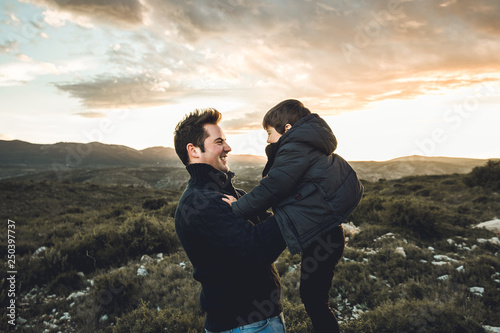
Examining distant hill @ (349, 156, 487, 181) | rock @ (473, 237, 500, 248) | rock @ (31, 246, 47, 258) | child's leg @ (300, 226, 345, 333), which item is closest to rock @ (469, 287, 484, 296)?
rock @ (473, 237, 500, 248)

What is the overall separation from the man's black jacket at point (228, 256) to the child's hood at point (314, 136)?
86cm

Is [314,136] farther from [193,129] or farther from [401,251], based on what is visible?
A: [401,251]

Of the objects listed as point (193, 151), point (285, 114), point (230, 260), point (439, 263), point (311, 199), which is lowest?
point (439, 263)

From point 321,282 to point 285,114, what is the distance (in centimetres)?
195

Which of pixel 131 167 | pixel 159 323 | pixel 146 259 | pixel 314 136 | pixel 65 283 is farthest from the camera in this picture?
pixel 131 167

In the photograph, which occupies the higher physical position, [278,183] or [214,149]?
[214,149]

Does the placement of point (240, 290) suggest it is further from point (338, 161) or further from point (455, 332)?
point (455, 332)

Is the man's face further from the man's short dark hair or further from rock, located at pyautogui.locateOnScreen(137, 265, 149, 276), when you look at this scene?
rock, located at pyautogui.locateOnScreen(137, 265, 149, 276)

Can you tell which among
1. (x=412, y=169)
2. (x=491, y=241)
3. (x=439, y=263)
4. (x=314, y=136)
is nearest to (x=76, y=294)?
(x=314, y=136)

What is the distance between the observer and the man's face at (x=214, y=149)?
2.11 metres

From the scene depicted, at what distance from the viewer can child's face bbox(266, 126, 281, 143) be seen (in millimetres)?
3014

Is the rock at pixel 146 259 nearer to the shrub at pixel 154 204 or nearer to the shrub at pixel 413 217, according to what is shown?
the shrub at pixel 413 217

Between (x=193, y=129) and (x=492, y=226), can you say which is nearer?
(x=193, y=129)

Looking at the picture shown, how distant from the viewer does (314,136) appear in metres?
2.28
